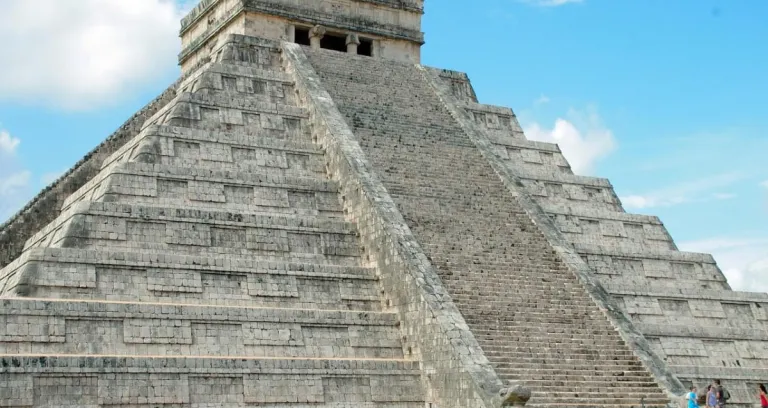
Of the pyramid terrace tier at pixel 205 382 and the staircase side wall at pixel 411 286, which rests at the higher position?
the staircase side wall at pixel 411 286

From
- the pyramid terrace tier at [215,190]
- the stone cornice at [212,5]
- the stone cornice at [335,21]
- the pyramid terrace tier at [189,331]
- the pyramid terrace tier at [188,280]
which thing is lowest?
the pyramid terrace tier at [189,331]

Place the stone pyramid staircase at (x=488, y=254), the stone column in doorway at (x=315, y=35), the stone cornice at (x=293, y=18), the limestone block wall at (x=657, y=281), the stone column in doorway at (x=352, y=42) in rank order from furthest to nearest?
the stone column in doorway at (x=352, y=42), the stone column in doorway at (x=315, y=35), the stone cornice at (x=293, y=18), the limestone block wall at (x=657, y=281), the stone pyramid staircase at (x=488, y=254)

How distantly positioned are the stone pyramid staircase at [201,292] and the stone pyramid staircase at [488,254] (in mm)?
1413

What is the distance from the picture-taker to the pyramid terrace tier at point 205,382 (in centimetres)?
1431

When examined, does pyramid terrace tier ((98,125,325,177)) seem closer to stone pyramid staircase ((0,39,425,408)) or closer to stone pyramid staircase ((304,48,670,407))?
stone pyramid staircase ((0,39,425,408))

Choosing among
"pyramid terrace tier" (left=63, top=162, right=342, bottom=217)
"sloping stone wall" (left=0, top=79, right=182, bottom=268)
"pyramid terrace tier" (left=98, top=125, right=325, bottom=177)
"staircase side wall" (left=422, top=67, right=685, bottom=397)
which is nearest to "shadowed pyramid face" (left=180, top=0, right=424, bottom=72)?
"staircase side wall" (left=422, top=67, right=685, bottom=397)

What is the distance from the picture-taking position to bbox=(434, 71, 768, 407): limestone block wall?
68.6ft

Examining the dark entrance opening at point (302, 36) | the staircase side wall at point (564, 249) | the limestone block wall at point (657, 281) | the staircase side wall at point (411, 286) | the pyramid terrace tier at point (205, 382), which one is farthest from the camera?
the dark entrance opening at point (302, 36)

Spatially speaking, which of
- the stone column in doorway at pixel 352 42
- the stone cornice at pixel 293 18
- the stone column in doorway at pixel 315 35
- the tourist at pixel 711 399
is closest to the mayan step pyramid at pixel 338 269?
the stone cornice at pixel 293 18

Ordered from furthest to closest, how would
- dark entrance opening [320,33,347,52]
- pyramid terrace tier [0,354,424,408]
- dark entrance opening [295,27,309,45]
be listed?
dark entrance opening [320,33,347,52] → dark entrance opening [295,27,309,45] → pyramid terrace tier [0,354,424,408]

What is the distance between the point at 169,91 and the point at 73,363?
38.9 ft

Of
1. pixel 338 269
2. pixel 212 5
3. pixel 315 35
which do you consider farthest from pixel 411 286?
pixel 212 5

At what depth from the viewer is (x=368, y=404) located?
53.7 feet

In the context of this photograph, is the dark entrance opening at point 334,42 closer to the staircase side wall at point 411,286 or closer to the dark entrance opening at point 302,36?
the dark entrance opening at point 302,36
